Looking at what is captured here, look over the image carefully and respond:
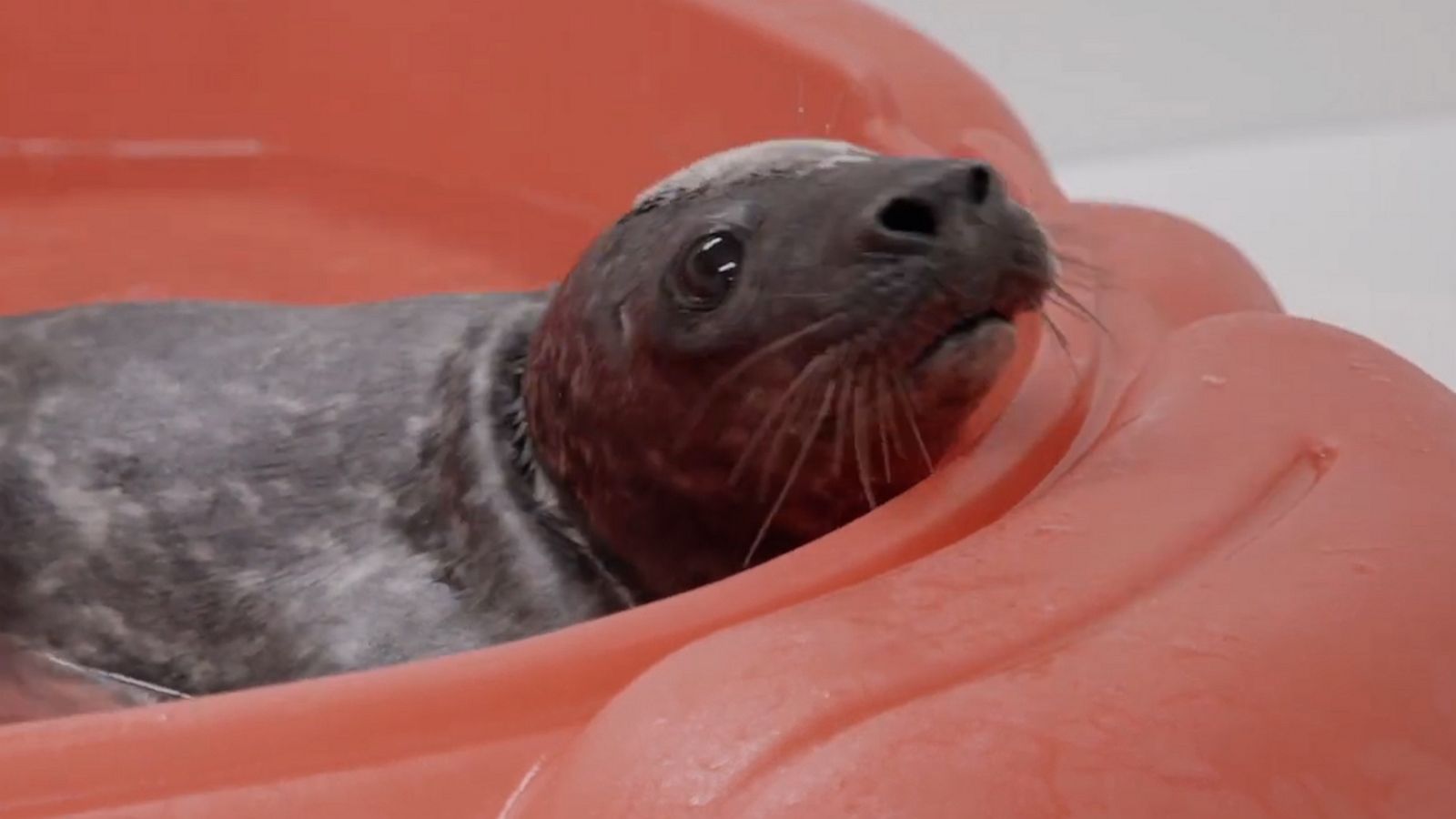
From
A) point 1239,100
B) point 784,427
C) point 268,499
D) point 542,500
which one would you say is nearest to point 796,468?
point 784,427

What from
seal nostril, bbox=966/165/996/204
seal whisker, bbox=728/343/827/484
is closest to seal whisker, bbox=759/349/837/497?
seal whisker, bbox=728/343/827/484

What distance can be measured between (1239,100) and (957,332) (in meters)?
1.63

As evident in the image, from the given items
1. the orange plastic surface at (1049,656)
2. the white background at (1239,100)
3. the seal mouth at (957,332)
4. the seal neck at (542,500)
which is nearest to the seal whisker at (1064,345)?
the orange plastic surface at (1049,656)

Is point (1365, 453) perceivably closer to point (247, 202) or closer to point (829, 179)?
point (829, 179)

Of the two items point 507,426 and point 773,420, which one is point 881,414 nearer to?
point 773,420

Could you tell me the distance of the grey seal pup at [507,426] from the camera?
89 centimetres

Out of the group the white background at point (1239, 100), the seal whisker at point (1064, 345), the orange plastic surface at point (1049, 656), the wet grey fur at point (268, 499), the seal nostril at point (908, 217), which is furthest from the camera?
the white background at point (1239, 100)

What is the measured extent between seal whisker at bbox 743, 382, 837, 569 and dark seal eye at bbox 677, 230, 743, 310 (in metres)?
0.08

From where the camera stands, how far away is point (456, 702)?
0.72 m

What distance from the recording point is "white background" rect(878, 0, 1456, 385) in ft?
7.29

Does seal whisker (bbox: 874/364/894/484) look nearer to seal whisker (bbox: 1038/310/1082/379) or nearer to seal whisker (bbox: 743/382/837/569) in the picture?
seal whisker (bbox: 743/382/837/569)

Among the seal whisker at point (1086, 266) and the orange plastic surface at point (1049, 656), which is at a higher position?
the seal whisker at point (1086, 266)

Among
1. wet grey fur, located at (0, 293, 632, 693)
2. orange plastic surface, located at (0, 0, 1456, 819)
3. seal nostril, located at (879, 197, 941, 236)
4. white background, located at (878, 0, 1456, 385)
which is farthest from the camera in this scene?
white background, located at (878, 0, 1456, 385)

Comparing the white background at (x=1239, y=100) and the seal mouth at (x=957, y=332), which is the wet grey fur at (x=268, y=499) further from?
the white background at (x=1239, y=100)
